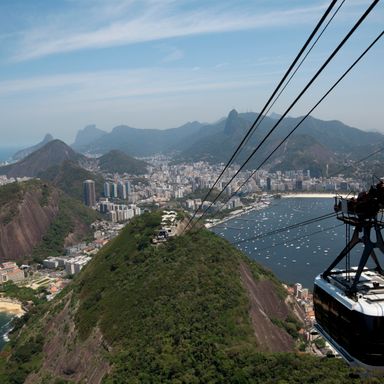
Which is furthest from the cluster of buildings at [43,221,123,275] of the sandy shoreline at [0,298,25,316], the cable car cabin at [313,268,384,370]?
the cable car cabin at [313,268,384,370]

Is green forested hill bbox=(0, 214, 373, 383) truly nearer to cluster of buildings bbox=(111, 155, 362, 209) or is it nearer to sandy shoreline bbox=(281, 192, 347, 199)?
cluster of buildings bbox=(111, 155, 362, 209)

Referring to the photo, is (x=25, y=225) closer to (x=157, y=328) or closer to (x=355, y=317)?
(x=157, y=328)

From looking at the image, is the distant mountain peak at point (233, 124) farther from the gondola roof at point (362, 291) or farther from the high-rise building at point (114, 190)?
the gondola roof at point (362, 291)

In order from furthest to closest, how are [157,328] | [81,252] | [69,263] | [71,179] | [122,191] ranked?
[122,191] < [71,179] < [81,252] < [69,263] < [157,328]

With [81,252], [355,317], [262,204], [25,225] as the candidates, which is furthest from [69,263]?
[262,204]

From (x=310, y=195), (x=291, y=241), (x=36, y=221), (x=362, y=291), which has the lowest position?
(x=291, y=241)

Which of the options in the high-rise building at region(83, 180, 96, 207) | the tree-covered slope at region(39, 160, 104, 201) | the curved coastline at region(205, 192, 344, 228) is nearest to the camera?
the curved coastline at region(205, 192, 344, 228)
